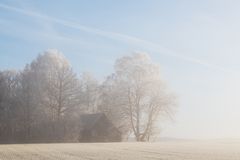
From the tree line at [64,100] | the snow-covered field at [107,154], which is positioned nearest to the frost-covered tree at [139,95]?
the tree line at [64,100]

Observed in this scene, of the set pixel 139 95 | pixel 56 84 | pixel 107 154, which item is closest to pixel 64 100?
pixel 56 84

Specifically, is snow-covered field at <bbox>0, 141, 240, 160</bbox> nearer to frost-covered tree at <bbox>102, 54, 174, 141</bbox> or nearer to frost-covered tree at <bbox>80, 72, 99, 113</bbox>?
frost-covered tree at <bbox>102, 54, 174, 141</bbox>

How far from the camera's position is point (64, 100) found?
6538 cm

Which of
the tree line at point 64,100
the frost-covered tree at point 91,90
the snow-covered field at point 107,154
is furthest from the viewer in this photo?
the frost-covered tree at point 91,90

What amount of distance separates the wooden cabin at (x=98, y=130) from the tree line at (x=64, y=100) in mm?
1983

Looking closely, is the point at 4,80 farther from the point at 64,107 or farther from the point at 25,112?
the point at 64,107

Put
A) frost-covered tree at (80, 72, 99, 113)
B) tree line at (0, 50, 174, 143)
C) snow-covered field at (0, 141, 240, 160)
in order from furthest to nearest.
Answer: frost-covered tree at (80, 72, 99, 113), tree line at (0, 50, 174, 143), snow-covered field at (0, 141, 240, 160)

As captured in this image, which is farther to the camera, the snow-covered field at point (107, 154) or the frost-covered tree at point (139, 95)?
the frost-covered tree at point (139, 95)

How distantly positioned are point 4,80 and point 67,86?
11610 millimetres

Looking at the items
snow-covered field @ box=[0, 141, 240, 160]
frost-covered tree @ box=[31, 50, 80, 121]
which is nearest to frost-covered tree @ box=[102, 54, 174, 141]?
frost-covered tree @ box=[31, 50, 80, 121]

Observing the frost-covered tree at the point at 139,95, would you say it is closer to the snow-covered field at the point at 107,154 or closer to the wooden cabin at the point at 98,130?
the wooden cabin at the point at 98,130

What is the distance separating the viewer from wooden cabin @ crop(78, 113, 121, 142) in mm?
67250

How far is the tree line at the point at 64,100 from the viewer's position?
6356cm

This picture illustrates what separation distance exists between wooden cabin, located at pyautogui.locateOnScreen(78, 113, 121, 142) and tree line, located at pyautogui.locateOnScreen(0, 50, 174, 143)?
6.51 feet
